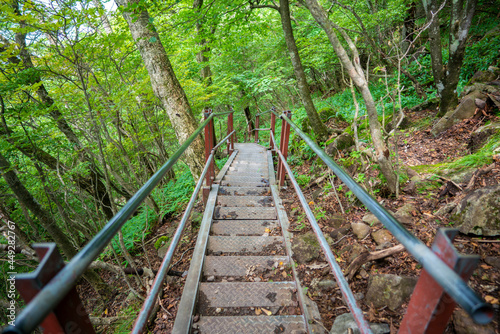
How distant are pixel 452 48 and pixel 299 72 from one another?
10.2ft

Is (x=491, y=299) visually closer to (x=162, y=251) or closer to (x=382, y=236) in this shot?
(x=382, y=236)

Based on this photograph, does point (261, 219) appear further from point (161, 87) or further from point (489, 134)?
point (489, 134)

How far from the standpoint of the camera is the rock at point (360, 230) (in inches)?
105

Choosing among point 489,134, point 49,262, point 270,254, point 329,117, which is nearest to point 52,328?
point 49,262

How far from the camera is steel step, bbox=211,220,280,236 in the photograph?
2844 millimetres

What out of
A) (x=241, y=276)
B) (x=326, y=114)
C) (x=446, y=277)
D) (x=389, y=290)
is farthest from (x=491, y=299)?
(x=326, y=114)

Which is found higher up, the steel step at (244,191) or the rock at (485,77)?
the rock at (485,77)

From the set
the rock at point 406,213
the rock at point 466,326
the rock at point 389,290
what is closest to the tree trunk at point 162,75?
the rock at point 406,213

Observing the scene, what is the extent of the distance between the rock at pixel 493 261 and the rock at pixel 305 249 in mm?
1303

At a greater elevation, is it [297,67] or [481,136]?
[297,67]

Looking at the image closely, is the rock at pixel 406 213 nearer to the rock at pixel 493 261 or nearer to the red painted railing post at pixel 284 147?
the rock at pixel 493 261

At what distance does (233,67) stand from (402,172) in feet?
29.4

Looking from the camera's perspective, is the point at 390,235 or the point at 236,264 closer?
the point at 236,264

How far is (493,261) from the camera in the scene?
1.73 meters
